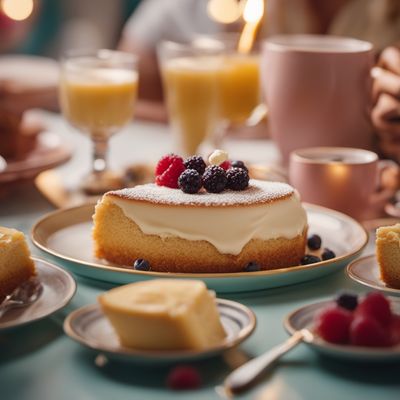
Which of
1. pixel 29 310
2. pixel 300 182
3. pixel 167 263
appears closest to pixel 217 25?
pixel 300 182

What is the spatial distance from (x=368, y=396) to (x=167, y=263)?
0.53 meters

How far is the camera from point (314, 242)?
1.64 m

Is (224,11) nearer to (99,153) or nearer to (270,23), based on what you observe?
(270,23)

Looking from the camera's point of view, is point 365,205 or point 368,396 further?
point 365,205

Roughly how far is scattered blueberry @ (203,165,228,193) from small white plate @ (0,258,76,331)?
0.31m

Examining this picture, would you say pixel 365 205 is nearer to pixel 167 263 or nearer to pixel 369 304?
pixel 167 263

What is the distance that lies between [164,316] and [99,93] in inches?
49.4

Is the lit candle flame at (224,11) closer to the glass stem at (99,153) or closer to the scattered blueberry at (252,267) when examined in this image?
the glass stem at (99,153)

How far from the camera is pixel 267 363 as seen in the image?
3.54ft

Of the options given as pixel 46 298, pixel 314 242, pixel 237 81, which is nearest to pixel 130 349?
pixel 46 298

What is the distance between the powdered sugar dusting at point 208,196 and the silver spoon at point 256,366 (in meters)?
0.38

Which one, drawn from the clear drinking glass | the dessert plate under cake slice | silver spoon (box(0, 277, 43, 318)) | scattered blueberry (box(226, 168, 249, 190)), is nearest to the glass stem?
the clear drinking glass

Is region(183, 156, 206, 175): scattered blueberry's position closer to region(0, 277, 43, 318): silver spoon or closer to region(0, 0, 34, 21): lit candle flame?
region(0, 277, 43, 318): silver spoon

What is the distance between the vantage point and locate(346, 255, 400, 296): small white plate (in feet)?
4.45
